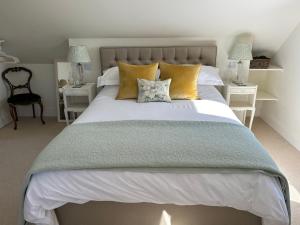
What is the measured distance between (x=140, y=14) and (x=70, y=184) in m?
2.18

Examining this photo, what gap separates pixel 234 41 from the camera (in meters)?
3.44

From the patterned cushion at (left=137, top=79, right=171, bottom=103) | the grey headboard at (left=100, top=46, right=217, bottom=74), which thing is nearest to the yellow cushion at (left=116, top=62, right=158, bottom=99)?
the patterned cushion at (left=137, top=79, right=171, bottom=103)

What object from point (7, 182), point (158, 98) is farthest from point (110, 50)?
point (7, 182)

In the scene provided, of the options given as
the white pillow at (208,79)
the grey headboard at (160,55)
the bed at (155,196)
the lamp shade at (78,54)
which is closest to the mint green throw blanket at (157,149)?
the bed at (155,196)

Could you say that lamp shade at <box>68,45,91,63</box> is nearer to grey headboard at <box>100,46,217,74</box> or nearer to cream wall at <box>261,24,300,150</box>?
grey headboard at <box>100,46,217,74</box>

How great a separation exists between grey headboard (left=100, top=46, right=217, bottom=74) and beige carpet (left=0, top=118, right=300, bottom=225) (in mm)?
1160

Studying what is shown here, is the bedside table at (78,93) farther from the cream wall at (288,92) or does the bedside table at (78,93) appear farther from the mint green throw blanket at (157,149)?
the cream wall at (288,92)

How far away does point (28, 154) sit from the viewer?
295 cm

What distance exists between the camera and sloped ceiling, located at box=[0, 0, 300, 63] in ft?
9.64

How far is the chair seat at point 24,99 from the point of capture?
3.50 meters

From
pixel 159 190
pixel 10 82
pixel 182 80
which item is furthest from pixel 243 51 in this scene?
pixel 10 82

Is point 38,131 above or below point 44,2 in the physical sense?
below

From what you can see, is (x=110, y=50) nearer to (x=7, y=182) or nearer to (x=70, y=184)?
(x=7, y=182)

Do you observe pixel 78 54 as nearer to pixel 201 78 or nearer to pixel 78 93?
pixel 78 93
